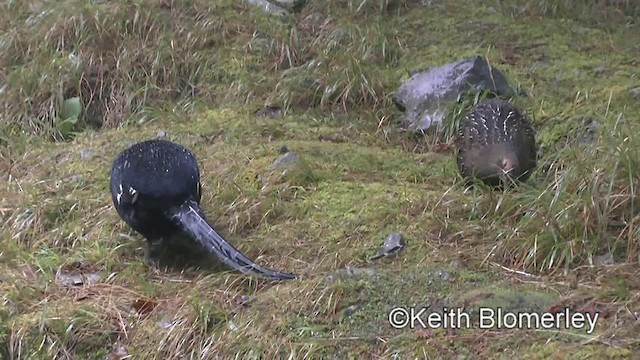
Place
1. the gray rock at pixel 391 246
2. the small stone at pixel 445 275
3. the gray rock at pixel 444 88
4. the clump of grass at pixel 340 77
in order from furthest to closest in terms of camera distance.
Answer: the clump of grass at pixel 340 77, the gray rock at pixel 444 88, the gray rock at pixel 391 246, the small stone at pixel 445 275

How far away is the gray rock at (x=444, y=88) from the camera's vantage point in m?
6.52

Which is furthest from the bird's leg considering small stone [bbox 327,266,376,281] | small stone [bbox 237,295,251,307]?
small stone [bbox 327,266,376,281]

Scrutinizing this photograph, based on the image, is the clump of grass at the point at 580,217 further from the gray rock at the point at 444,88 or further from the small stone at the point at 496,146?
the gray rock at the point at 444,88

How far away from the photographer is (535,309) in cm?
390

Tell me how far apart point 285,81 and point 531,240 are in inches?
120

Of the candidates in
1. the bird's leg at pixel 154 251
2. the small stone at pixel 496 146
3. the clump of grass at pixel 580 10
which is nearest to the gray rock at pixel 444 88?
A: the small stone at pixel 496 146

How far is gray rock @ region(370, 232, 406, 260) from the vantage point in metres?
4.65

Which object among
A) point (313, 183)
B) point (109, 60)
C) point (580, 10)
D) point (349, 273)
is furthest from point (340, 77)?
point (349, 273)

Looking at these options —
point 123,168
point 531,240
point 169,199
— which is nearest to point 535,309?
point 531,240

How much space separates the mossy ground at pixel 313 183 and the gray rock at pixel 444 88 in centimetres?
15

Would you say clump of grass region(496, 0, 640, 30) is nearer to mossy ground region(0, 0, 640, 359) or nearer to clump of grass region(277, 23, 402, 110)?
mossy ground region(0, 0, 640, 359)

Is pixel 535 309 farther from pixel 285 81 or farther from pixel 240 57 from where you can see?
pixel 240 57

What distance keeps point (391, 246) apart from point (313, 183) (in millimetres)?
955

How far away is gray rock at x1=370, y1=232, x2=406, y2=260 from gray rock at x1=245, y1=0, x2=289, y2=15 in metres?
3.61
